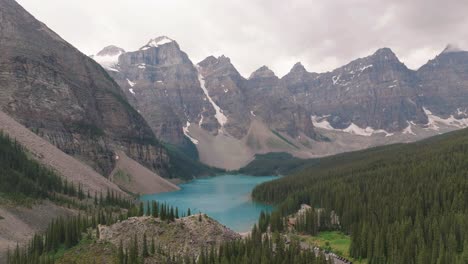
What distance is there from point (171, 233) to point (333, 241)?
1632 inches

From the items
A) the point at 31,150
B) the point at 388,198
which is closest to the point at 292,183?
the point at 388,198

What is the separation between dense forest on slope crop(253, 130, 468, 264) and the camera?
7350 centimetres

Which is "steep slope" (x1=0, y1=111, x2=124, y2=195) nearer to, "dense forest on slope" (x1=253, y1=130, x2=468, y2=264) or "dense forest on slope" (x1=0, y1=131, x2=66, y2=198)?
"dense forest on slope" (x1=0, y1=131, x2=66, y2=198)

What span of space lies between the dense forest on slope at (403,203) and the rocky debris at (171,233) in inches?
1111

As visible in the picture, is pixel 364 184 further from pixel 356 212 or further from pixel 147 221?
pixel 147 221

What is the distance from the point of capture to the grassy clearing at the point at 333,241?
85.3 metres

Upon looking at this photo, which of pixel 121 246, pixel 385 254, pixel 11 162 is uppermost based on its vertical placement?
pixel 11 162

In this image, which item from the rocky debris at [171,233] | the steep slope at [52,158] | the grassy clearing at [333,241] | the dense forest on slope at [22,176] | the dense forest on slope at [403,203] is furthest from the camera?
the steep slope at [52,158]

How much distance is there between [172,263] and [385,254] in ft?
122

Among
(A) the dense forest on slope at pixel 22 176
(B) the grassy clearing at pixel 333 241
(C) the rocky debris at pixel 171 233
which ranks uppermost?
(A) the dense forest on slope at pixel 22 176

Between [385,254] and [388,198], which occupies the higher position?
[388,198]

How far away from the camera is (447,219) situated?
272 feet

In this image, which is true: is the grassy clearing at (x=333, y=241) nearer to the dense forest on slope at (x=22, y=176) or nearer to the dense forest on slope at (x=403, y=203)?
the dense forest on slope at (x=403, y=203)

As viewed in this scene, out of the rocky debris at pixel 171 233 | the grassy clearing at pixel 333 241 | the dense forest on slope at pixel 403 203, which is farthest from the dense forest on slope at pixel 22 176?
the dense forest on slope at pixel 403 203
